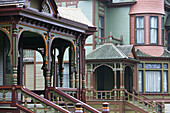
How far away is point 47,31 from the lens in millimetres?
20109

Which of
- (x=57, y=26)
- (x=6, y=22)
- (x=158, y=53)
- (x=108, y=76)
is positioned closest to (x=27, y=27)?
(x=6, y=22)

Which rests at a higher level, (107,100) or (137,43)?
(137,43)

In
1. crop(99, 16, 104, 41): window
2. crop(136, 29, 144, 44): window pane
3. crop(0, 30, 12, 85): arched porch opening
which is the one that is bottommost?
crop(0, 30, 12, 85): arched porch opening

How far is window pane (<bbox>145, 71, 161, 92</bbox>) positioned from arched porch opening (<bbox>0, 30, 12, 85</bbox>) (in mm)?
18677

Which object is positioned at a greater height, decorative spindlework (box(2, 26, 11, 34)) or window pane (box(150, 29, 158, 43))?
window pane (box(150, 29, 158, 43))

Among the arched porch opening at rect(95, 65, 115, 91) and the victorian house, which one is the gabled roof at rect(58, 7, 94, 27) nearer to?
the victorian house

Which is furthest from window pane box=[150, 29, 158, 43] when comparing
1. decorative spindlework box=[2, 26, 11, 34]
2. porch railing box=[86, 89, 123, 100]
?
decorative spindlework box=[2, 26, 11, 34]

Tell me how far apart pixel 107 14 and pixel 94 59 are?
20.2ft

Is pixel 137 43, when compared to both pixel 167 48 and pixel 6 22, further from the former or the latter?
pixel 6 22

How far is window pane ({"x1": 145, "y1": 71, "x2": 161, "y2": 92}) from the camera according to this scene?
1449 inches

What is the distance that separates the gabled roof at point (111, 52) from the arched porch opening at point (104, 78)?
75.9 inches

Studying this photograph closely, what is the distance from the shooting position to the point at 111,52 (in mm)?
33562

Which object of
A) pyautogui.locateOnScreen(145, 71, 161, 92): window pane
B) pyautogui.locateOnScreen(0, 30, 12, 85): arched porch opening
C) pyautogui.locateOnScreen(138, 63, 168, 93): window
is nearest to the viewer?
pyautogui.locateOnScreen(0, 30, 12, 85): arched porch opening

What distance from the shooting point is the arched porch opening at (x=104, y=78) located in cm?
3584
